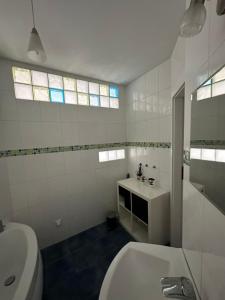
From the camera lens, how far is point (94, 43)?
135 centimetres

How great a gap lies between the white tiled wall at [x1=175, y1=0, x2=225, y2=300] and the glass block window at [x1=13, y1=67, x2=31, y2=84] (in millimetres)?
1827

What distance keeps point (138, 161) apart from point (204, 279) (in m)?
1.77

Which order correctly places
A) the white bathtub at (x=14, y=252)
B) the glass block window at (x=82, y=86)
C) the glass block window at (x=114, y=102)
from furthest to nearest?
the glass block window at (x=114, y=102)
the glass block window at (x=82, y=86)
the white bathtub at (x=14, y=252)

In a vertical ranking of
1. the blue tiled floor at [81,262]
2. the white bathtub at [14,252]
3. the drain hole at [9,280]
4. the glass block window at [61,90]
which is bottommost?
the blue tiled floor at [81,262]

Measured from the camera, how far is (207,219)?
579 mm

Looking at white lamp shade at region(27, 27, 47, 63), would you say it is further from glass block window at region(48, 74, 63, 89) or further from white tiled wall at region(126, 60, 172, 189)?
white tiled wall at region(126, 60, 172, 189)

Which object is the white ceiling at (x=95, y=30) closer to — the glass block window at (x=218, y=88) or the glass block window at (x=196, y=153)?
the glass block window at (x=218, y=88)

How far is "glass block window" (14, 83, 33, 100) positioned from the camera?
1645 millimetres

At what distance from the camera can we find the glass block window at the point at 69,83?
6.40ft

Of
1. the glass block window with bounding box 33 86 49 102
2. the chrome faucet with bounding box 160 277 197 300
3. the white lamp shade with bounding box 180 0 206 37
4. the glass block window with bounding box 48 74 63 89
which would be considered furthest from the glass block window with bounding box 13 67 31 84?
the chrome faucet with bounding box 160 277 197 300

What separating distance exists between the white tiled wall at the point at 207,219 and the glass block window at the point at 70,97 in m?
1.62

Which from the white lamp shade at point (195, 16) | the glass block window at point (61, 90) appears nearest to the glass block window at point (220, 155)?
the white lamp shade at point (195, 16)

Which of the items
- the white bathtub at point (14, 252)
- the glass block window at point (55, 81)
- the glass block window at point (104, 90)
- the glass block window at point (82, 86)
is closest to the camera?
the white bathtub at point (14, 252)

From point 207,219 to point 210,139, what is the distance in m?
0.35
